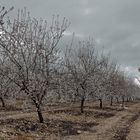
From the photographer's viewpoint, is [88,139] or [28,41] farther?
[28,41]

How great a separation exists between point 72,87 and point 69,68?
2479mm

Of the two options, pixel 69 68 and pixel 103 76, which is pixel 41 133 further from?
pixel 103 76

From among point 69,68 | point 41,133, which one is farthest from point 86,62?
point 41,133

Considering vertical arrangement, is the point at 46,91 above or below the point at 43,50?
below

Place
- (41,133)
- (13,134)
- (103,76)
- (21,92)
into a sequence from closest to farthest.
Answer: (13,134) → (41,133) → (21,92) → (103,76)

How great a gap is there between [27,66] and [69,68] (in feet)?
65.0

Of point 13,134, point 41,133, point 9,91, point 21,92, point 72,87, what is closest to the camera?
point 13,134

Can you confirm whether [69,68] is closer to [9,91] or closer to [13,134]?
[9,91]

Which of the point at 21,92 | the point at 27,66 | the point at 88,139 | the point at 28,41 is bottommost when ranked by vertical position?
the point at 88,139

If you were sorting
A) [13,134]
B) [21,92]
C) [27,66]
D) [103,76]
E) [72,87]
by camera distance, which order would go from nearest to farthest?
[13,134]
[27,66]
[21,92]
[72,87]
[103,76]

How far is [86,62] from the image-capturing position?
42.5 meters

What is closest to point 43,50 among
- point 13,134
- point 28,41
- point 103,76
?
point 28,41

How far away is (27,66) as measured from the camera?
23234 mm

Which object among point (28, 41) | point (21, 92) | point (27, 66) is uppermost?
point (28, 41)
